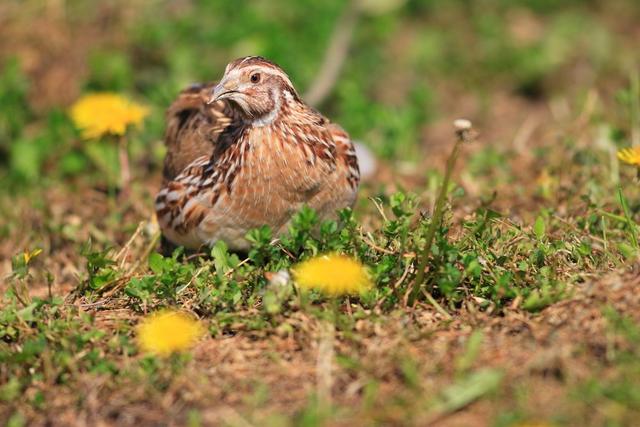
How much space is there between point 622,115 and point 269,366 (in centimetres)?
414

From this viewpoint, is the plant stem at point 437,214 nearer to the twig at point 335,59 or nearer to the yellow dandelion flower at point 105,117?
the yellow dandelion flower at point 105,117

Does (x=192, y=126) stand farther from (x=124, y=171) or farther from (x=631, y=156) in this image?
(x=631, y=156)

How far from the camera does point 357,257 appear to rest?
14.1ft

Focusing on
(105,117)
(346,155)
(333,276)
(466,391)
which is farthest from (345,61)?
(466,391)

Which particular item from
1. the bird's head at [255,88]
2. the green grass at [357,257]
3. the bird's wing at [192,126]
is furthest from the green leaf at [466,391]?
the bird's wing at [192,126]

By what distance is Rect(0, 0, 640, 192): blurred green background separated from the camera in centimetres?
729

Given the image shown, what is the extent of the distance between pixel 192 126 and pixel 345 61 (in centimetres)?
291

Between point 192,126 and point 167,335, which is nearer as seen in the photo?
point 167,335

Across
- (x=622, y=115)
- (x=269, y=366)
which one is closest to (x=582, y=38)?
(x=622, y=115)

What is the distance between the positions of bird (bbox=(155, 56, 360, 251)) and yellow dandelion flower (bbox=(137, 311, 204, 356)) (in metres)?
0.86

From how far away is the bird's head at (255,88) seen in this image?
466 cm

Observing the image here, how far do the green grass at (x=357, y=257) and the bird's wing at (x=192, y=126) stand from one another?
462mm

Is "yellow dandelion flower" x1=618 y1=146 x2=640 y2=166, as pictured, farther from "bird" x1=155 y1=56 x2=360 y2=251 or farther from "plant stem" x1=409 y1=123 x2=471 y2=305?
"bird" x1=155 y1=56 x2=360 y2=251

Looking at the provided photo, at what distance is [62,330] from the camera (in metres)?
4.08
